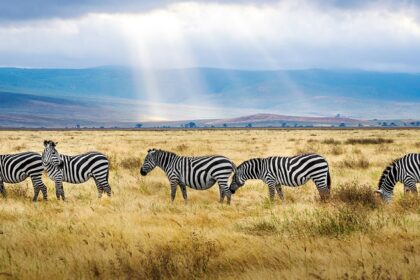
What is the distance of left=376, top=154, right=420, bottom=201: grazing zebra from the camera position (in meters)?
15.1

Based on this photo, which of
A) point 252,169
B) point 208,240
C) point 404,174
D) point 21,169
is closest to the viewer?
point 208,240

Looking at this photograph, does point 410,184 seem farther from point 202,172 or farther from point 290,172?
point 202,172

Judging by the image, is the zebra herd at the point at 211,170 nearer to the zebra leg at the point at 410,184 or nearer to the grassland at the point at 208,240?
the zebra leg at the point at 410,184

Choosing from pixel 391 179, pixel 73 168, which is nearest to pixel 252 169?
pixel 391 179

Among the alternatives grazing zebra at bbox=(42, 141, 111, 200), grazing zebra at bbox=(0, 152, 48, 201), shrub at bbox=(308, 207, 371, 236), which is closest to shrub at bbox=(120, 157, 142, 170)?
grazing zebra at bbox=(42, 141, 111, 200)

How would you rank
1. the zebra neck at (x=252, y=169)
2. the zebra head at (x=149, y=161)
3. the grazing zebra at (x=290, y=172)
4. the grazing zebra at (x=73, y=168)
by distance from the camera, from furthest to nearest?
the zebra head at (x=149, y=161)
the grazing zebra at (x=73, y=168)
the zebra neck at (x=252, y=169)
the grazing zebra at (x=290, y=172)

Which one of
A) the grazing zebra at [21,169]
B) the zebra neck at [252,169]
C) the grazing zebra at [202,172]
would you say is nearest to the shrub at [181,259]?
the grazing zebra at [202,172]

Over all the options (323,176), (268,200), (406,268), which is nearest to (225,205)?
(268,200)

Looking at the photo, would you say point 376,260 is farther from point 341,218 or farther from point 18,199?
point 18,199

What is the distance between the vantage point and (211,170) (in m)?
15.7

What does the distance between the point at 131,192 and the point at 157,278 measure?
10.6 metres

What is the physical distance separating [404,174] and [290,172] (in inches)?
119

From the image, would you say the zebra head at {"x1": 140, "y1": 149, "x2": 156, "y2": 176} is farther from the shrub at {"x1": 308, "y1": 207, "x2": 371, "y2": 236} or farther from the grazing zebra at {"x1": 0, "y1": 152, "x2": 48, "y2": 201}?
the shrub at {"x1": 308, "y1": 207, "x2": 371, "y2": 236}

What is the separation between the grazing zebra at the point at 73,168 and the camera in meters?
16.3
